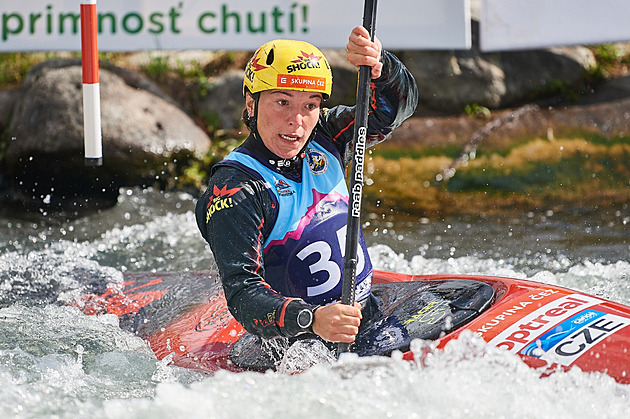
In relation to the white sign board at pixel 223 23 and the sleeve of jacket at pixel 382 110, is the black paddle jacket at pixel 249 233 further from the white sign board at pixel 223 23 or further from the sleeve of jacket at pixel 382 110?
the white sign board at pixel 223 23

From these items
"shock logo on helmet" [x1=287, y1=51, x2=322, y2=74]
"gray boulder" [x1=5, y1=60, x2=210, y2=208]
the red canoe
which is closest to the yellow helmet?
"shock logo on helmet" [x1=287, y1=51, x2=322, y2=74]

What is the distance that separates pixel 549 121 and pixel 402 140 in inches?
57.3

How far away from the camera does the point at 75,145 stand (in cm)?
729

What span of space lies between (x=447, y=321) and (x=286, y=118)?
99 cm

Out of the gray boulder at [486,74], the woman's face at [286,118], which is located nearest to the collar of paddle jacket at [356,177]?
the woman's face at [286,118]

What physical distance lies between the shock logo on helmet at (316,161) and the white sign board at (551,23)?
163 inches

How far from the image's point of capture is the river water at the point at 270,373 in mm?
2590

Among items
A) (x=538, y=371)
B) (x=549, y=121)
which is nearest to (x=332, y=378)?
(x=538, y=371)

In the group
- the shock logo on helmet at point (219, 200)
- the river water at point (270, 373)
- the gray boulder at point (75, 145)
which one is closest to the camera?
the river water at point (270, 373)

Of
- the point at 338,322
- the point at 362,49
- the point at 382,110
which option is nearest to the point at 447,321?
the point at 338,322

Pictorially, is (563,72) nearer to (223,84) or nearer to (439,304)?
(223,84)

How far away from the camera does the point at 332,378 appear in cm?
271

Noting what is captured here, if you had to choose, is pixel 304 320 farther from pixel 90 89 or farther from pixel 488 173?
pixel 488 173

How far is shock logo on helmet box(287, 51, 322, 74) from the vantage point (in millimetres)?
3031
